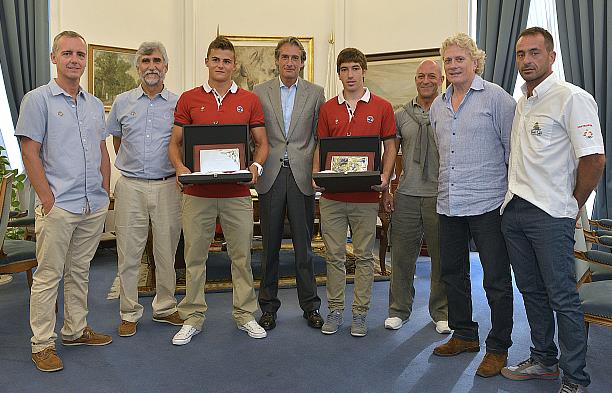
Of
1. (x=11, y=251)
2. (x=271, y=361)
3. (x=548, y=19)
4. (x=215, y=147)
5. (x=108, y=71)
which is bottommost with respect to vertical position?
(x=271, y=361)

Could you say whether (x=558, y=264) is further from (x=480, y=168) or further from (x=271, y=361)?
(x=271, y=361)

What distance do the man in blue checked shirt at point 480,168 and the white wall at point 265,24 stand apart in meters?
4.07

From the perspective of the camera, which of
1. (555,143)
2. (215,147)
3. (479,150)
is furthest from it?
(215,147)

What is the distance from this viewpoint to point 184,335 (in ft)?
12.1

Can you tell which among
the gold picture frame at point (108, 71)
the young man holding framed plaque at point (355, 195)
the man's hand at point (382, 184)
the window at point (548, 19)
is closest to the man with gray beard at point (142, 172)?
the young man holding framed plaque at point (355, 195)

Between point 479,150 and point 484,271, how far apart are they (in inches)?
26.2

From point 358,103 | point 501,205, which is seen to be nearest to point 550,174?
A: point 501,205

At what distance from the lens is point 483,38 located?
6.55m

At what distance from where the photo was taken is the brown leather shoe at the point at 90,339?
362 centimetres

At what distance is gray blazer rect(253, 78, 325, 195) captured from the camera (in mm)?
3850

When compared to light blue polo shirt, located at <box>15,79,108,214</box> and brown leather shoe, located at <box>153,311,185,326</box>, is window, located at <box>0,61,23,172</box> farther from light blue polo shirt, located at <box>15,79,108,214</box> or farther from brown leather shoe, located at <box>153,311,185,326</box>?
light blue polo shirt, located at <box>15,79,108,214</box>

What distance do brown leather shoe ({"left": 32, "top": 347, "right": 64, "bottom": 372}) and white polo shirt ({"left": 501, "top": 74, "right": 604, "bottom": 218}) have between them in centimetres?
262

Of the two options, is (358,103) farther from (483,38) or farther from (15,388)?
(483,38)

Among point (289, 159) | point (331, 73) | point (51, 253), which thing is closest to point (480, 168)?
point (289, 159)
